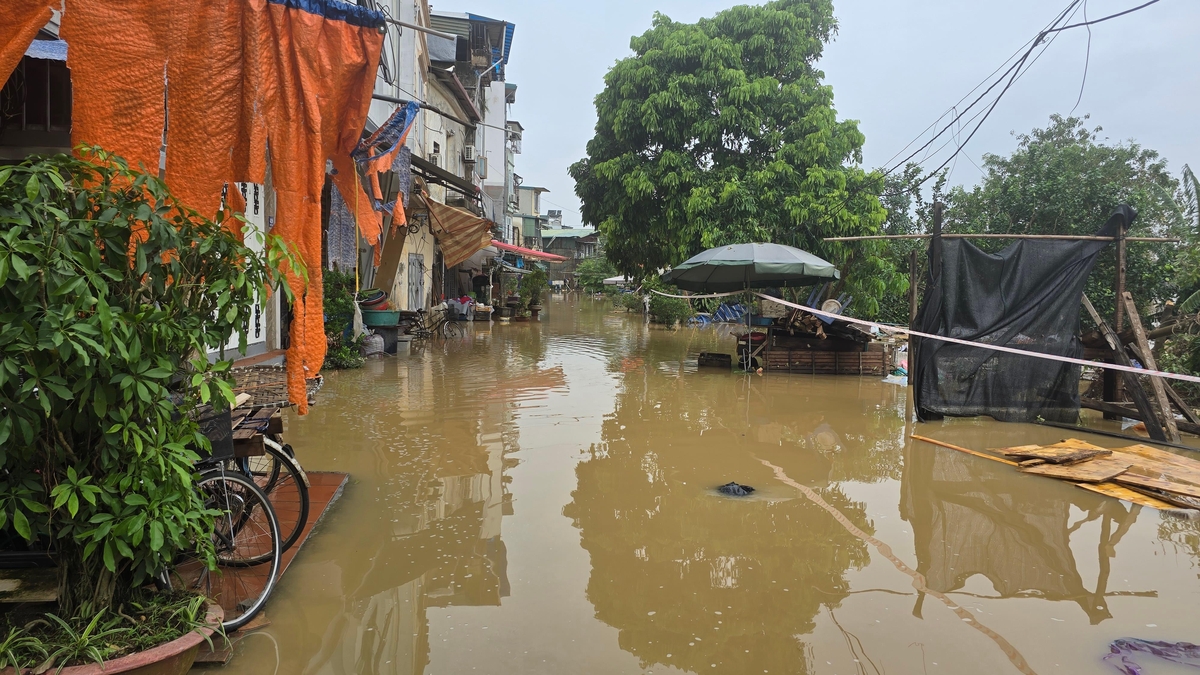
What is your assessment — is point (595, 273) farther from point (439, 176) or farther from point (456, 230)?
point (439, 176)

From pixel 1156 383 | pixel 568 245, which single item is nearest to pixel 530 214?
pixel 568 245

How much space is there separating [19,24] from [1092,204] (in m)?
18.4

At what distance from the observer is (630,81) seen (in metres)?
16.4

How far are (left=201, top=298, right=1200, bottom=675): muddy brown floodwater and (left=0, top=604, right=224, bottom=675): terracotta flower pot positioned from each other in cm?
33

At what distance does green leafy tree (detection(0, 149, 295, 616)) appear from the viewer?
2520mm

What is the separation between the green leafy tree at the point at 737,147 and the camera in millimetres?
14977

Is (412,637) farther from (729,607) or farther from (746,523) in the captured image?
(746,523)

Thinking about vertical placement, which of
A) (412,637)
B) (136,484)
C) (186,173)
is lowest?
(412,637)

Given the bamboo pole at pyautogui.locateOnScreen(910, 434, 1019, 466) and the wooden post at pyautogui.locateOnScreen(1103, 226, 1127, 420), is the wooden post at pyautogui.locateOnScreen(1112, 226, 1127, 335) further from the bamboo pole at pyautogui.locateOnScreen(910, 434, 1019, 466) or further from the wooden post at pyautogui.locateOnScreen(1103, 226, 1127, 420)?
the bamboo pole at pyautogui.locateOnScreen(910, 434, 1019, 466)

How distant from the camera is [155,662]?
2666 mm

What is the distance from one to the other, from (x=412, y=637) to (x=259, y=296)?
5.70 ft

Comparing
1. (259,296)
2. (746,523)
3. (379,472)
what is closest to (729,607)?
(746,523)

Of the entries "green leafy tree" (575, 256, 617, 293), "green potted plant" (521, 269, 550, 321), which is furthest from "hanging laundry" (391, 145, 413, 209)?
"green leafy tree" (575, 256, 617, 293)

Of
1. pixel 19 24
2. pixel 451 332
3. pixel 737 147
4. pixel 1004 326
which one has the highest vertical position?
pixel 737 147
